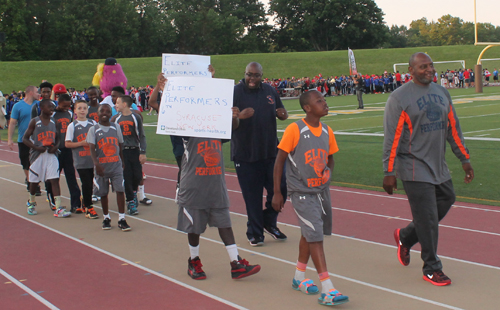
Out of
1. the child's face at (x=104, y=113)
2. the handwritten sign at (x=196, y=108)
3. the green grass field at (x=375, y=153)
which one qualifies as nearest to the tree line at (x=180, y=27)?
the green grass field at (x=375, y=153)

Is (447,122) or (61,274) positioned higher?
(447,122)

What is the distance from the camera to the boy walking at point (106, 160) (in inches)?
304

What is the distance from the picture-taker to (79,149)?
8516 mm

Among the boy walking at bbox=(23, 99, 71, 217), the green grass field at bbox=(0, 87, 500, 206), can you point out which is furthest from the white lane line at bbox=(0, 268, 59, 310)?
the green grass field at bbox=(0, 87, 500, 206)

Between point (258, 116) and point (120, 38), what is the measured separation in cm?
7361

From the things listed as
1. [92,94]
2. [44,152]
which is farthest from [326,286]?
[92,94]

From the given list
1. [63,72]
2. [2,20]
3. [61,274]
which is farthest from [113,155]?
[2,20]

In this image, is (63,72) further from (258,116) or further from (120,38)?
(258,116)

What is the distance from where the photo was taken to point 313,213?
188 inches

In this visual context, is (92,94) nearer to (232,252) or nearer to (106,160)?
(106,160)

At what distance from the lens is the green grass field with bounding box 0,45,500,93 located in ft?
172

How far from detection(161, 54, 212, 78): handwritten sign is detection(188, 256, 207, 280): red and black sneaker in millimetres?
1858

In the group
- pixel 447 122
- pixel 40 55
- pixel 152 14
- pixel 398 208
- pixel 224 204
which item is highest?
pixel 152 14

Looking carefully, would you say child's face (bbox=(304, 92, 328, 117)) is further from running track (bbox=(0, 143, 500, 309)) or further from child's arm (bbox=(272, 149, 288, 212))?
running track (bbox=(0, 143, 500, 309))
